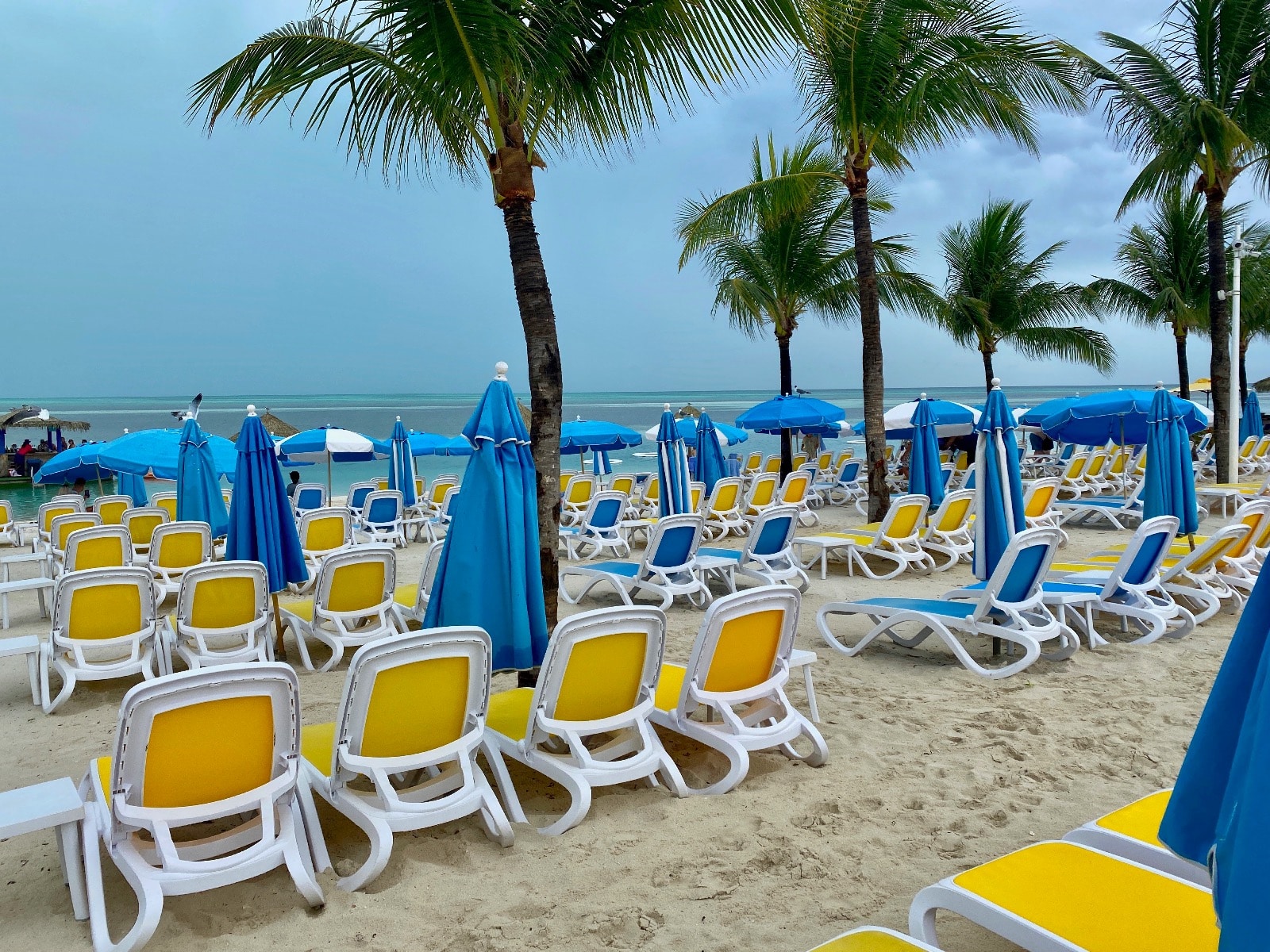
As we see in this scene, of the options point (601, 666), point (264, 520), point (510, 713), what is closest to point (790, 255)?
point (264, 520)

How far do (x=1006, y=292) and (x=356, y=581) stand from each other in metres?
18.9

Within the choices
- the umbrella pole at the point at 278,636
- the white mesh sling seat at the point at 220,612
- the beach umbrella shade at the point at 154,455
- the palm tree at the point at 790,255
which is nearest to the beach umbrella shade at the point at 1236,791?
the white mesh sling seat at the point at 220,612

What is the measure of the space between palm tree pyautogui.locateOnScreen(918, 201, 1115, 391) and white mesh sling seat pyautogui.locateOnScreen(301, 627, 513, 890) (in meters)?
18.9

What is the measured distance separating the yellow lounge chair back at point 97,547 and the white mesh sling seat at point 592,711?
5.28 meters

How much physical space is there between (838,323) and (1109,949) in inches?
662

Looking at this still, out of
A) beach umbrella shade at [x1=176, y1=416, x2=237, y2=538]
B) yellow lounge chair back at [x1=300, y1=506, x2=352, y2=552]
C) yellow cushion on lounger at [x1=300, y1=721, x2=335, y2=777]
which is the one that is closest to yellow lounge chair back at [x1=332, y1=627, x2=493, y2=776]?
yellow cushion on lounger at [x1=300, y1=721, x2=335, y2=777]

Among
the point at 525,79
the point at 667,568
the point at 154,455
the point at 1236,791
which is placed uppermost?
the point at 525,79

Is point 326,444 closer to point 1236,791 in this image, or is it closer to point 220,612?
point 220,612

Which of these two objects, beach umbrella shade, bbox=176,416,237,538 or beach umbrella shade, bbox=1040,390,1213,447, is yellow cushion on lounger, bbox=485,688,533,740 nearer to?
beach umbrella shade, bbox=176,416,237,538

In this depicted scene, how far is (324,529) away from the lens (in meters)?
8.46

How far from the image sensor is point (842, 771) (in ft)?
11.9

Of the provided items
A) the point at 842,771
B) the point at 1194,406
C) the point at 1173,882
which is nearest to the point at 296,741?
the point at 842,771

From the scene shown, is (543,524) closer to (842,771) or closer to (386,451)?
(842,771)

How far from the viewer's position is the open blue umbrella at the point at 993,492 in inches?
238
